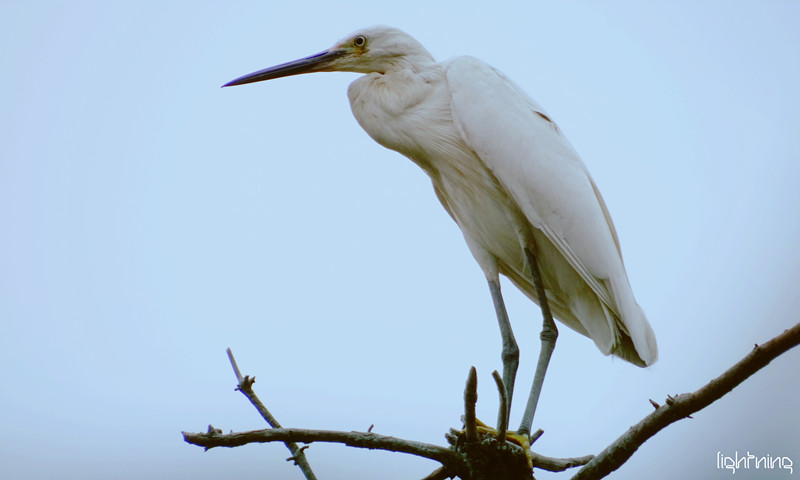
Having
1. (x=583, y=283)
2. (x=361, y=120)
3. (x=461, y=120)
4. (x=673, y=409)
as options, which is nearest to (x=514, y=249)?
(x=583, y=283)

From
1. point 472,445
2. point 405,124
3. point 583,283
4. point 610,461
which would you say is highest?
point 405,124

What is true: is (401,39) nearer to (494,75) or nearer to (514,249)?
(494,75)

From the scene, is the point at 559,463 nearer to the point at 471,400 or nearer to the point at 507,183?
the point at 471,400

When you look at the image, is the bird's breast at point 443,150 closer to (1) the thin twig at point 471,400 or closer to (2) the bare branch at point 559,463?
(2) the bare branch at point 559,463

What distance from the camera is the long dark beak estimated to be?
4.35 meters

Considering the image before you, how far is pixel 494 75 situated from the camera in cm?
403

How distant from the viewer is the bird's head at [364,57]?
4230mm

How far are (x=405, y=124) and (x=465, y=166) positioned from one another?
36 cm

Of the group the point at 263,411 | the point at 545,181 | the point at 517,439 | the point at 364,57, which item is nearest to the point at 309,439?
the point at 263,411

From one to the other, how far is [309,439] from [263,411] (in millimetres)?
246

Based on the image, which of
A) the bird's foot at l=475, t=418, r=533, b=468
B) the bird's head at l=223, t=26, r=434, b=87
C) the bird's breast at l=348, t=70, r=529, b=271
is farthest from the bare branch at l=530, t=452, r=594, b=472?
the bird's head at l=223, t=26, r=434, b=87

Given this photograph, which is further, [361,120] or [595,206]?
[361,120]

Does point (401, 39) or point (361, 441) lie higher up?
point (401, 39)

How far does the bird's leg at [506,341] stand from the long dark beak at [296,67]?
148 centimetres
